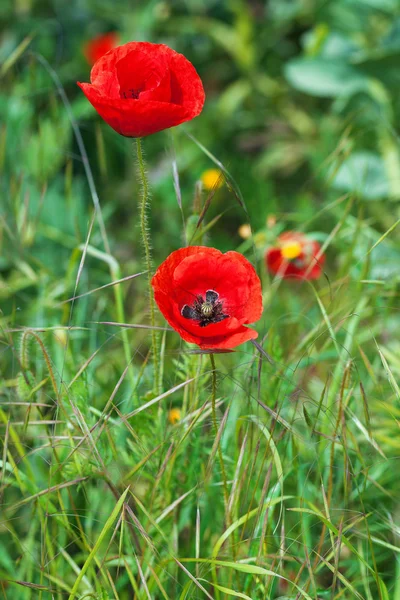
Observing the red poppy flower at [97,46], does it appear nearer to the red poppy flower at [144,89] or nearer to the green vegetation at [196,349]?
the green vegetation at [196,349]

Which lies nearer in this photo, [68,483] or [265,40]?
[68,483]

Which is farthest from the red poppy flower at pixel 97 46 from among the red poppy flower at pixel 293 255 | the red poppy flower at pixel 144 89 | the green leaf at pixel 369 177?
the red poppy flower at pixel 144 89

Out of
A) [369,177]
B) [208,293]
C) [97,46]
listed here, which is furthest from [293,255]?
[97,46]

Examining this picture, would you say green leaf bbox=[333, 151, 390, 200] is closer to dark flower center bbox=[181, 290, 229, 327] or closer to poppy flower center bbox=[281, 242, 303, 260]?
poppy flower center bbox=[281, 242, 303, 260]

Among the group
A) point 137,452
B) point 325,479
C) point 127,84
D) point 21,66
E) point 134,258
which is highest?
point 127,84

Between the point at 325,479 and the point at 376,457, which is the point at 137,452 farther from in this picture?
the point at 376,457

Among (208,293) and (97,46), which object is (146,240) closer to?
(208,293)

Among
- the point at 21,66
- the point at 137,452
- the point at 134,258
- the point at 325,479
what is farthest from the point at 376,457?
the point at 21,66
